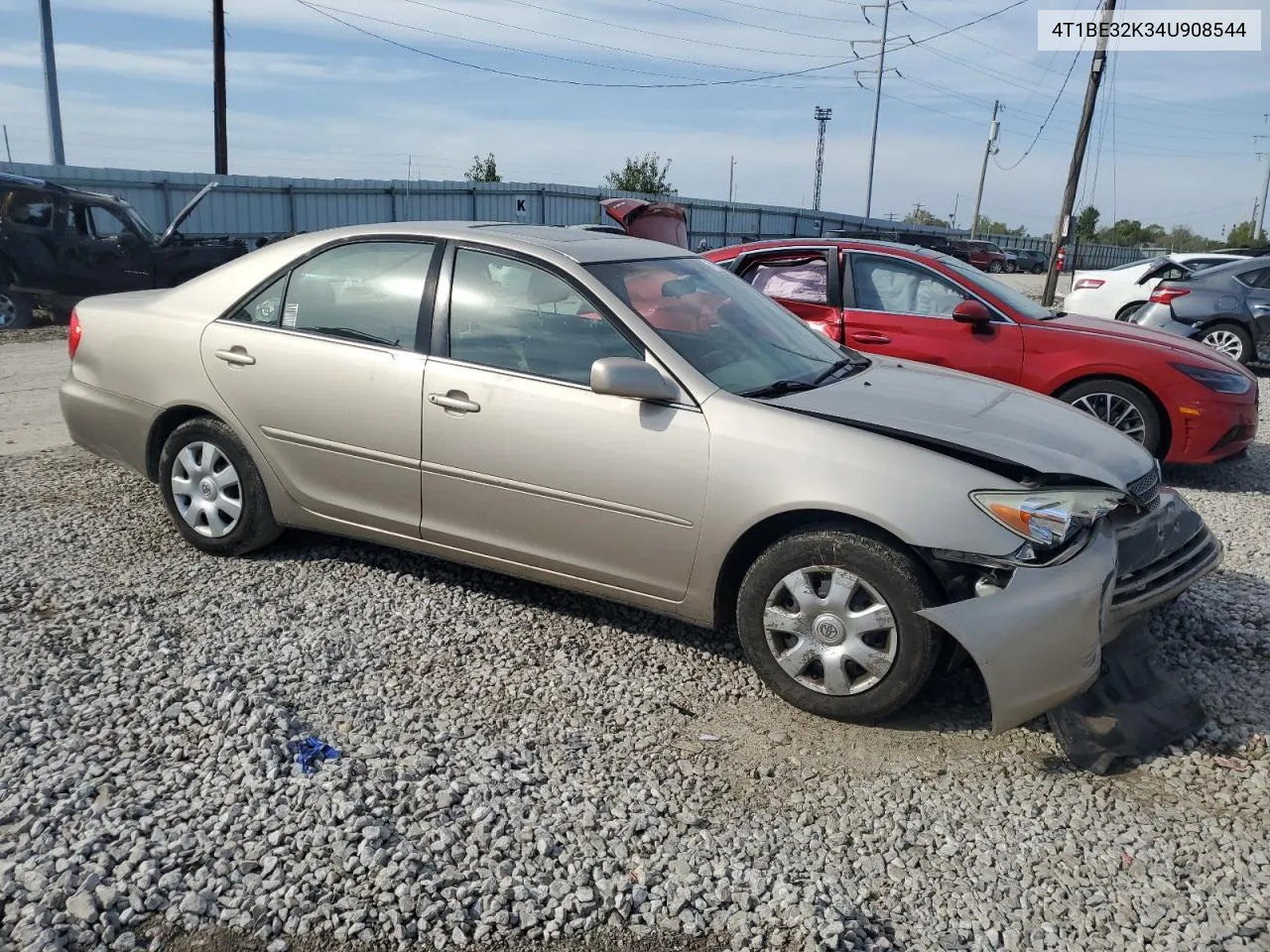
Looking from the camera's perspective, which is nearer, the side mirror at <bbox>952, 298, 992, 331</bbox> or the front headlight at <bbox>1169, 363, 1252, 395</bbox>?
the front headlight at <bbox>1169, 363, 1252, 395</bbox>

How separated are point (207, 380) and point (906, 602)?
130 inches

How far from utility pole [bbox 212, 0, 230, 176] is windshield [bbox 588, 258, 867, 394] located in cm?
2338

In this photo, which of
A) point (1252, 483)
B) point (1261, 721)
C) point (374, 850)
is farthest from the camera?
point (1252, 483)

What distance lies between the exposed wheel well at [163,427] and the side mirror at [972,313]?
15.8 ft

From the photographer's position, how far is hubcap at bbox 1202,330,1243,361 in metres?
12.4

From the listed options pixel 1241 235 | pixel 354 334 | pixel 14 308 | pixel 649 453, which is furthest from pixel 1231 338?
pixel 1241 235

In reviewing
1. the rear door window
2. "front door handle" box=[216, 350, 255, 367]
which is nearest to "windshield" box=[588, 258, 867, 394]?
"front door handle" box=[216, 350, 255, 367]

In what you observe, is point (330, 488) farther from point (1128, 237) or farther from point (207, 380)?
point (1128, 237)

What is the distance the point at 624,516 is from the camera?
393 cm

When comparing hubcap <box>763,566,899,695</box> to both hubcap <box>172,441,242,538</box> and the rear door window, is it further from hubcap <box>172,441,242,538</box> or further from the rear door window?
the rear door window

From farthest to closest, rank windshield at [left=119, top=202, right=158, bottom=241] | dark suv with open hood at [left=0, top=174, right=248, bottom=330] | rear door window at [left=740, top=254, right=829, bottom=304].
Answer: windshield at [left=119, top=202, right=158, bottom=241], dark suv with open hood at [left=0, top=174, right=248, bottom=330], rear door window at [left=740, top=254, right=829, bottom=304]

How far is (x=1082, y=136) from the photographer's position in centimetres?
2320

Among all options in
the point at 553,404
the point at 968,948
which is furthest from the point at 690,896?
the point at 553,404

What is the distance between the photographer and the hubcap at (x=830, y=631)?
11.7 ft
